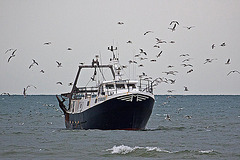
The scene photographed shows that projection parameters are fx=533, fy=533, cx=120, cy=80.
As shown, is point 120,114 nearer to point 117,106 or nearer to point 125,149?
point 117,106

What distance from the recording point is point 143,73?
176 ft

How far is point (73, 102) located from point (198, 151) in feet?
82.9

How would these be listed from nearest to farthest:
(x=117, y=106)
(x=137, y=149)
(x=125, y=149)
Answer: (x=125, y=149) → (x=137, y=149) → (x=117, y=106)

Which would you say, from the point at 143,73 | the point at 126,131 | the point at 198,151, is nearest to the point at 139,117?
the point at 126,131

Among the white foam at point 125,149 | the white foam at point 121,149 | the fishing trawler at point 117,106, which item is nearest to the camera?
the white foam at point 121,149

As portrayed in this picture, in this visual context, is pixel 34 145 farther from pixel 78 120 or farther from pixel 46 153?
pixel 78 120

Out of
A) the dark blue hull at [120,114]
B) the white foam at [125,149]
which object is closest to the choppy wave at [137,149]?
the white foam at [125,149]

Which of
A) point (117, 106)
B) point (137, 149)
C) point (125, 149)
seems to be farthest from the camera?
point (117, 106)

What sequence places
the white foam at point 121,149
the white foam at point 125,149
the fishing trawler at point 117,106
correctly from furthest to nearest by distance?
the fishing trawler at point 117,106 < the white foam at point 125,149 < the white foam at point 121,149

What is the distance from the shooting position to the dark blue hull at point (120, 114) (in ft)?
159

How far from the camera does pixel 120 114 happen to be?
49062mm

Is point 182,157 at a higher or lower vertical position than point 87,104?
lower

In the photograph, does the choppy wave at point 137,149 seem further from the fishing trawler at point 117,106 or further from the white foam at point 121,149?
the fishing trawler at point 117,106

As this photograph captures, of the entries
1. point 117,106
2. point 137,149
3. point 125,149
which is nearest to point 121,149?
point 125,149
